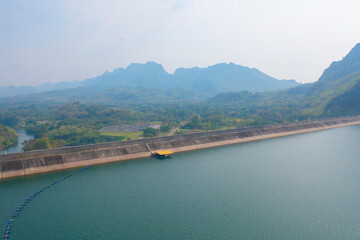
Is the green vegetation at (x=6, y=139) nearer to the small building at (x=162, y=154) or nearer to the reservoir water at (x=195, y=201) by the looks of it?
the reservoir water at (x=195, y=201)

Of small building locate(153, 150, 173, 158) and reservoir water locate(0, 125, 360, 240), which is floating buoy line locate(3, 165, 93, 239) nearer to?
reservoir water locate(0, 125, 360, 240)

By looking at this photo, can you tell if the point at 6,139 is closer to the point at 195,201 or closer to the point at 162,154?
the point at 162,154

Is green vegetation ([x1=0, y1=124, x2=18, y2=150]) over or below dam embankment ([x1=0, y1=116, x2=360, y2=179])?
over

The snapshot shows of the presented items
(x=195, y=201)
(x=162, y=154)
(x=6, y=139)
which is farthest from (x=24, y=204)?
(x=6, y=139)

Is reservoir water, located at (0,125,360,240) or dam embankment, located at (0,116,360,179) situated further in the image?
dam embankment, located at (0,116,360,179)

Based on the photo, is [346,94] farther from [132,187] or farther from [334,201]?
[132,187]

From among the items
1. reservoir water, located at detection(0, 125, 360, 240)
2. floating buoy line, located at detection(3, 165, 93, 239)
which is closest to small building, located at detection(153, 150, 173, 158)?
reservoir water, located at detection(0, 125, 360, 240)
